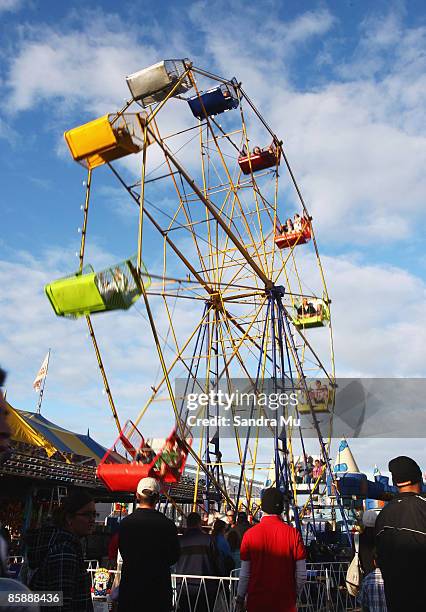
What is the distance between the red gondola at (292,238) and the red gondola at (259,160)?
7.15ft

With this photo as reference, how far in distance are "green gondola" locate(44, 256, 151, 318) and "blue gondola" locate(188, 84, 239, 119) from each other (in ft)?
23.3

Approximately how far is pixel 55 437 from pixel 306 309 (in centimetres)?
933

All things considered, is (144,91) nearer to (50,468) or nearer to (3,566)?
(50,468)

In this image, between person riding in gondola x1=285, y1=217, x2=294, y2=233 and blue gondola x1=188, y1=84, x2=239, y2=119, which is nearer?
blue gondola x1=188, y1=84, x2=239, y2=119

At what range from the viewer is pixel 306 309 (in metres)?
17.3

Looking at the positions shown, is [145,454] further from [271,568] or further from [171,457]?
[271,568]

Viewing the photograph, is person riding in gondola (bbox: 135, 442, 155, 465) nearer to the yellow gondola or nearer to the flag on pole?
the yellow gondola

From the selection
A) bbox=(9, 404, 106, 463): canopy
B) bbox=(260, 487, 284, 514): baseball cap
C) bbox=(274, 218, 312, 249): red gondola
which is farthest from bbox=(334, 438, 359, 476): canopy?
bbox=(260, 487, 284, 514): baseball cap

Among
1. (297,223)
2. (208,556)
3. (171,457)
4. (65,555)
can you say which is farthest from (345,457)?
(65,555)

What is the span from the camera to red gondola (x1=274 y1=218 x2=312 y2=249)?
55.3 feet

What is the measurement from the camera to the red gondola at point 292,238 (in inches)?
663

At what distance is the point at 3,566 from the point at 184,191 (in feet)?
48.1

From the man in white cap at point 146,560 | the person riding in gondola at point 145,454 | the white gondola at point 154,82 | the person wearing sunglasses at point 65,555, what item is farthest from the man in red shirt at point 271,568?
the white gondola at point 154,82

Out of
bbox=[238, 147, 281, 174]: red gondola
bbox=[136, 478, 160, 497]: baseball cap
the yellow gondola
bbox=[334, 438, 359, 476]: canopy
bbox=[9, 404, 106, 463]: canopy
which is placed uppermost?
bbox=[238, 147, 281, 174]: red gondola
